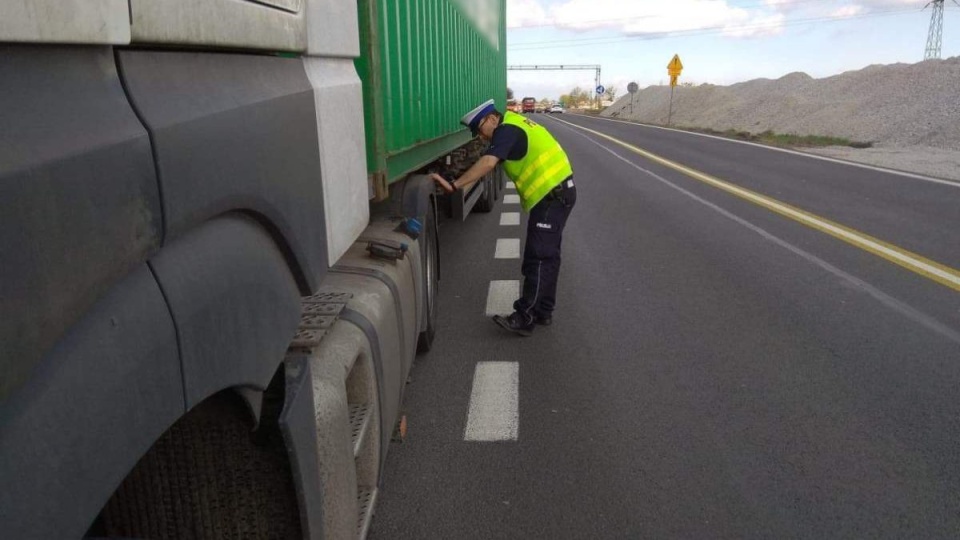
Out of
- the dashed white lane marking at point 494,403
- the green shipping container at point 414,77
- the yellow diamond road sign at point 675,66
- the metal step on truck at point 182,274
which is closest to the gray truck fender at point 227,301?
the metal step on truck at point 182,274

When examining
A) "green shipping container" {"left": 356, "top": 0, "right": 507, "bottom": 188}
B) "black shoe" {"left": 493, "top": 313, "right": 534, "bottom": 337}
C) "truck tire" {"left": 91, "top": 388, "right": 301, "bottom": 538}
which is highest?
"green shipping container" {"left": 356, "top": 0, "right": 507, "bottom": 188}

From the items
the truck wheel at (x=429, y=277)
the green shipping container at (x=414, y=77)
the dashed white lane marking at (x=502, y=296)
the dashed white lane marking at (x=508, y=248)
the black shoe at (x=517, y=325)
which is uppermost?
the green shipping container at (x=414, y=77)

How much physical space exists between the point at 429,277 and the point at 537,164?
115 centimetres

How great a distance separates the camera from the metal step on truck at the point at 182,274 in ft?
2.83

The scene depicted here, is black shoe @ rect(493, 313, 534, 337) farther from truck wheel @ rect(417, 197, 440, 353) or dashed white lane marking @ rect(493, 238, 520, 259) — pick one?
dashed white lane marking @ rect(493, 238, 520, 259)

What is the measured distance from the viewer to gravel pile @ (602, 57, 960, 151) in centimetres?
2573

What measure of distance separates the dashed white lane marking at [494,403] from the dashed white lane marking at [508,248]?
3.16 m

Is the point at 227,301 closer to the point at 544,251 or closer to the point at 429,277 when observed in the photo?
the point at 429,277

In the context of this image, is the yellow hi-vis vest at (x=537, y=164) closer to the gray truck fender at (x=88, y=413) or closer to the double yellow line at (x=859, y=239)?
the double yellow line at (x=859, y=239)

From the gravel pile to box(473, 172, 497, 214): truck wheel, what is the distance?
17.0 m

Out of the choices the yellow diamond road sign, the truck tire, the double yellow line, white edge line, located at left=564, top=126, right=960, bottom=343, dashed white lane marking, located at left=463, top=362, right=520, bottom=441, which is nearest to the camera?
the truck tire

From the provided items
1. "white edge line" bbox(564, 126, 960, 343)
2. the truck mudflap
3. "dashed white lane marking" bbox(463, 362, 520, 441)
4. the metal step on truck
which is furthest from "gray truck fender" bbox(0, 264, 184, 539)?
"white edge line" bbox(564, 126, 960, 343)

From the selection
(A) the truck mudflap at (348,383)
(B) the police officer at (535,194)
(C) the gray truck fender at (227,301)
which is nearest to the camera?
(C) the gray truck fender at (227,301)

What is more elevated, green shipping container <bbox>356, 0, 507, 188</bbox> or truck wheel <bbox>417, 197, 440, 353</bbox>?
green shipping container <bbox>356, 0, 507, 188</bbox>
